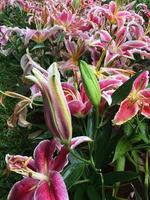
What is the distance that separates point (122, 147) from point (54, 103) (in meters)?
0.20

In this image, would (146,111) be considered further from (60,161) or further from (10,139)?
(10,139)

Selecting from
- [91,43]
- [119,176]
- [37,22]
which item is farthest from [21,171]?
[37,22]

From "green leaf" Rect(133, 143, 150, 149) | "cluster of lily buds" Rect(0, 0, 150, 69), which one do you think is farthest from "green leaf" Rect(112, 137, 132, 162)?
"cluster of lily buds" Rect(0, 0, 150, 69)

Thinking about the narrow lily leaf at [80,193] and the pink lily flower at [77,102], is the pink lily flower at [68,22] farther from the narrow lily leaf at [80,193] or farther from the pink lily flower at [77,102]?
the narrow lily leaf at [80,193]

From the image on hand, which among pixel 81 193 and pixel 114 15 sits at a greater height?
pixel 114 15

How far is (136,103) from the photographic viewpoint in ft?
2.60

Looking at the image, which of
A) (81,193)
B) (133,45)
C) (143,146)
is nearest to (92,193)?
(81,193)

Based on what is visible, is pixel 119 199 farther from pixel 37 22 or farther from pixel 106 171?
pixel 37 22

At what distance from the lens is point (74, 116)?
0.86 m

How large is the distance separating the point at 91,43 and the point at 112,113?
10.4 inches

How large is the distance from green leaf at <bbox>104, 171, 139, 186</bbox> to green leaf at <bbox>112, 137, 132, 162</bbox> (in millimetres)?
32

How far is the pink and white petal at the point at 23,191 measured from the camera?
70 centimetres

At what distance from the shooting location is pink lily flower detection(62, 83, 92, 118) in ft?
2.65

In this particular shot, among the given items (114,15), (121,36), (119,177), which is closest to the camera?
(119,177)
